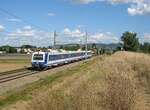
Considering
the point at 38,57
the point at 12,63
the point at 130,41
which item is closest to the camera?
the point at 38,57

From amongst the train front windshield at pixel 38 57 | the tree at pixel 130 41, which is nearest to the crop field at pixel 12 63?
the train front windshield at pixel 38 57

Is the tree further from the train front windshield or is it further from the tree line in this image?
the train front windshield

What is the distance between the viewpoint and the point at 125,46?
99500mm

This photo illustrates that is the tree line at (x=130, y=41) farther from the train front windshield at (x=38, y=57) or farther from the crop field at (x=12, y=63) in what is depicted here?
the train front windshield at (x=38, y=57)

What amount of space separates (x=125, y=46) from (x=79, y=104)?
3597 inches

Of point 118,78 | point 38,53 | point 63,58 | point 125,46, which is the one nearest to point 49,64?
point 38,53

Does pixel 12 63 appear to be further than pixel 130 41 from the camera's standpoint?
No

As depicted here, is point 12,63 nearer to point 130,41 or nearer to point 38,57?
point 38,57

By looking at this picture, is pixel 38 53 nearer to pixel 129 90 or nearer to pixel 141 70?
pixel 141 70

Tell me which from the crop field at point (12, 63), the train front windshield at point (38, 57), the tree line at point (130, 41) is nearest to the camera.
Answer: the train front windshield at point (38, 57)

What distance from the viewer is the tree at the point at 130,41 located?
9544 centimetres

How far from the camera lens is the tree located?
313 ft

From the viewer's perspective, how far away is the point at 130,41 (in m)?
96.8

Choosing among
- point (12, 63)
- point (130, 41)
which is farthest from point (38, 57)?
point (130, 41)
